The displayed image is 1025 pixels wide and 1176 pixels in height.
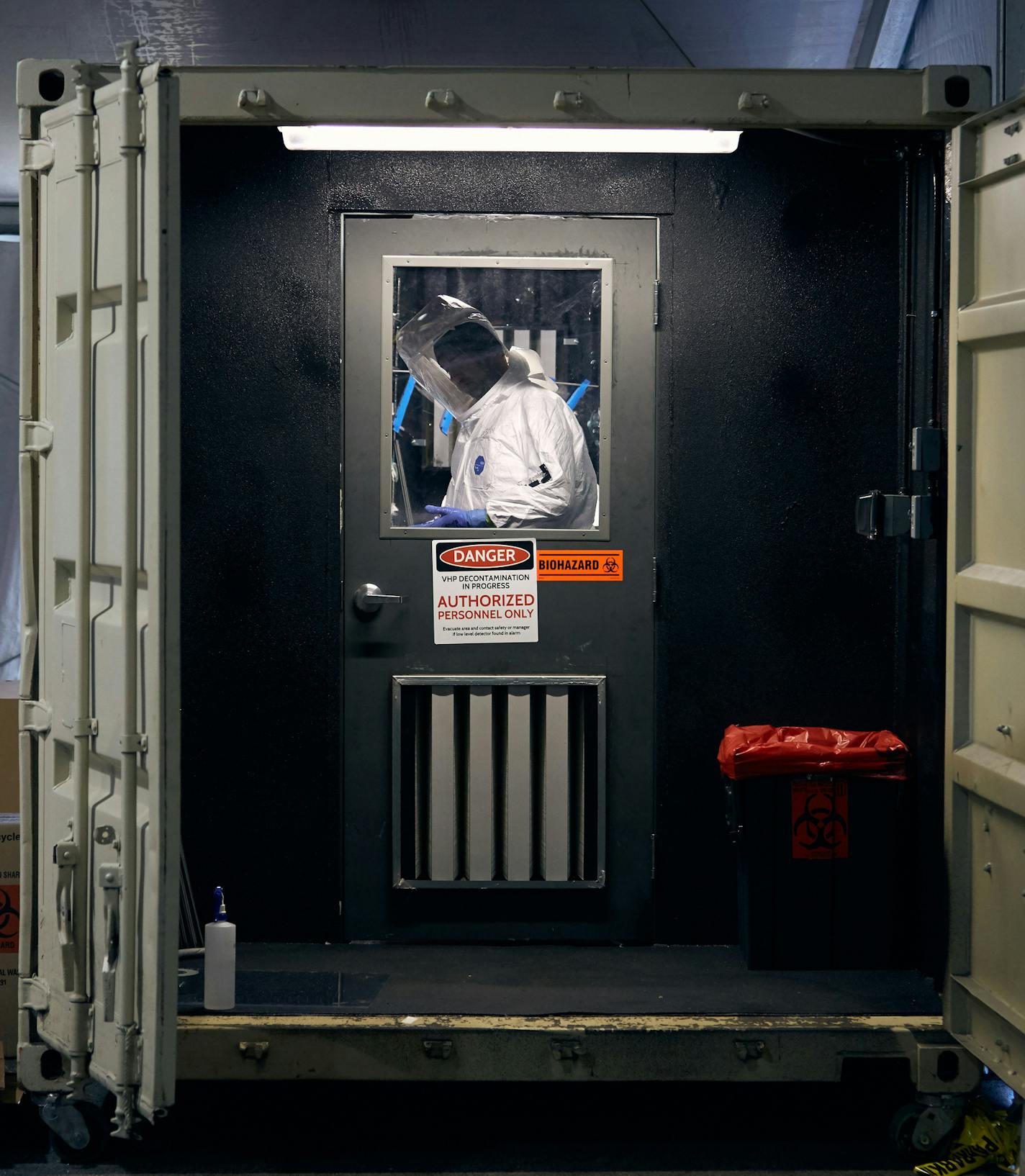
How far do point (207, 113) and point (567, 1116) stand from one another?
2840 mm

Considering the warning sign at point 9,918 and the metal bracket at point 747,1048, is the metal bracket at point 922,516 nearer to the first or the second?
the metal bracket at point 747,1048

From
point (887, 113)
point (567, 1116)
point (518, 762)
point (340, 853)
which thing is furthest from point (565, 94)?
point (567, 1116)

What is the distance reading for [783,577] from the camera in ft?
13.1

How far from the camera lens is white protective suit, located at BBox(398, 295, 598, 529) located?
13.0 ft

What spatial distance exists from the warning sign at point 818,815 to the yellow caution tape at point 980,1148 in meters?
0.78

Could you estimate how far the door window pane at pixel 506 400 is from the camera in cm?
394

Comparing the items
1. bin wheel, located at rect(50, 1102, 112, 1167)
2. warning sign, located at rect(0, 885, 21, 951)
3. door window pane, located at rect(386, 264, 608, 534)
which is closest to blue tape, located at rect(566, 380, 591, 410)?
→ door window pane, located at rect(386, 264, 608, 534)

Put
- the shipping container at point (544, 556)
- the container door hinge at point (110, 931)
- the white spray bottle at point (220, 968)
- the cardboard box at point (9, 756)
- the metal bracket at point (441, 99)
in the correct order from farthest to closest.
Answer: the shipping container at point (544, 556) < the cardboard box at point (9, 756) < the white spray bottle at point (220, 968) < the metal bracket at point (441, 99) < the container door hinge at point (110, 931)

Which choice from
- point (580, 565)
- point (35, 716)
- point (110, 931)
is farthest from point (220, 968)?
point (580, 565)

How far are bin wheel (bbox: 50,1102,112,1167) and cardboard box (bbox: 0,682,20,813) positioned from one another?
0.84 m

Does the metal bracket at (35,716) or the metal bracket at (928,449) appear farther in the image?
the metal bracket at (928,449)

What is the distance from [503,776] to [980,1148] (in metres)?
1.65

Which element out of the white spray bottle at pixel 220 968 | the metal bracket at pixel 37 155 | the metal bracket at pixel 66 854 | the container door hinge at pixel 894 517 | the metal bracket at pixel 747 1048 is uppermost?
the metal bracket at pixel 37 155

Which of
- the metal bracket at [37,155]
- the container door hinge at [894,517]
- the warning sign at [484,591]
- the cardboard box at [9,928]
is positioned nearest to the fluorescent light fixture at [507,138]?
the metal bracket at [37,155]
